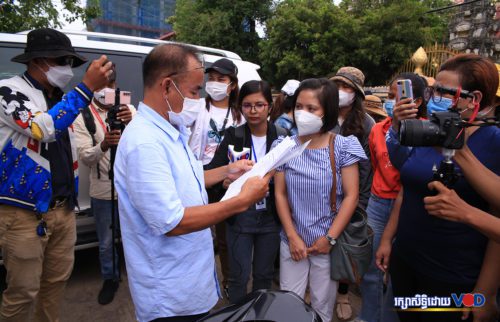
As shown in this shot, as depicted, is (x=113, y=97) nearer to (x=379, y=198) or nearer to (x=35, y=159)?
(x=35, y=159)

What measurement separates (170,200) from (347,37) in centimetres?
1280

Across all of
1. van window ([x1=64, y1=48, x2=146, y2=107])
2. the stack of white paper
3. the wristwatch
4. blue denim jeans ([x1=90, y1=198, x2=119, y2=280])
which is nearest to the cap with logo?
the wristwatch

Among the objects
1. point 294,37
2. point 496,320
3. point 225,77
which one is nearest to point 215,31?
point 294,37

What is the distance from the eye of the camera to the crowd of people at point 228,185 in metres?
1.38

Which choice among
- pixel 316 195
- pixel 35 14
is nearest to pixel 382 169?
pixel 316 195

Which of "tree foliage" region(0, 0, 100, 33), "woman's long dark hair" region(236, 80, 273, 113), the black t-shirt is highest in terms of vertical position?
"tree foliage" region(0, 0, 100, 33)

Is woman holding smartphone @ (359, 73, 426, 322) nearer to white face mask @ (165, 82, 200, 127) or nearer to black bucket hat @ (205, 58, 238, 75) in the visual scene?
black bucket hat @ (205, 58, 238, 75)

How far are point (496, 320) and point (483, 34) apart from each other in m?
12.0

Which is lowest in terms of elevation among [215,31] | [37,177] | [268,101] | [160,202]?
[37,177]

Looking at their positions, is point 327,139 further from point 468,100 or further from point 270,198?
point 468,100

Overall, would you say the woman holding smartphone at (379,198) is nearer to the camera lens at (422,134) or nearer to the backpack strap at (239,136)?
the backpack strap at (239,136)

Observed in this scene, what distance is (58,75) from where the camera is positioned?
2.10 meters

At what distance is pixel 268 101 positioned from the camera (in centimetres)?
265

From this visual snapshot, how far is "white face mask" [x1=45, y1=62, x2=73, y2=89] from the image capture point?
2.07 metres
